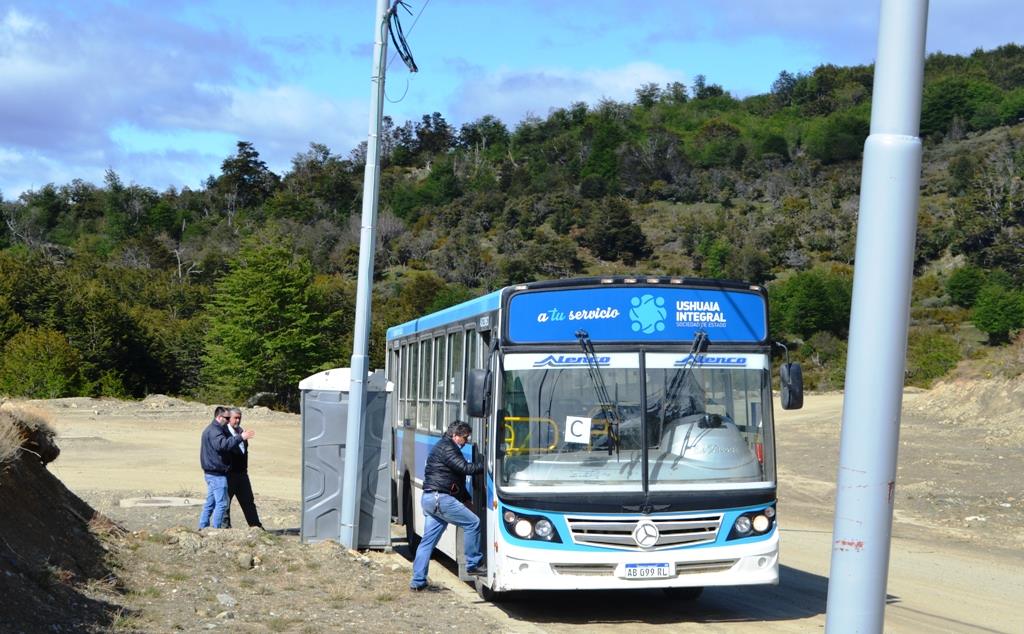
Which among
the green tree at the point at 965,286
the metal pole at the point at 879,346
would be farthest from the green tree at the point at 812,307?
the metal pole at the point at 879,346

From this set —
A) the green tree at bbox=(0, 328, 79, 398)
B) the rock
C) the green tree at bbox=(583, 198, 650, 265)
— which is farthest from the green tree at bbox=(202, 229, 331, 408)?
the green tree at bbox=(583, 198, 650, 265)

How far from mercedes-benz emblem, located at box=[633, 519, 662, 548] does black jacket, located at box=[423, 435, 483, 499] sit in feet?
6.31

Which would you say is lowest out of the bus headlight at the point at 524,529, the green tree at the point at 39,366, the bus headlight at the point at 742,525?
the green tree at the point at 39,366

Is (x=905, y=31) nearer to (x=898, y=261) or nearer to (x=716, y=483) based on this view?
(x=898, y=261)

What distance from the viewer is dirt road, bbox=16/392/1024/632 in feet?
38.8

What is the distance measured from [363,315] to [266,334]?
54.4 metres

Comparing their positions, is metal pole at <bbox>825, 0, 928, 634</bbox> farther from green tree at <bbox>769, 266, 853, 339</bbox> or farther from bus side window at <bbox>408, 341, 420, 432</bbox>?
green tree at <bbox>769, 266, 853, 339</bbox>

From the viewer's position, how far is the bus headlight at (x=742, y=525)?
1105 centimetres

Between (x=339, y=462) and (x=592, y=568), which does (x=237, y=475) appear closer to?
(x=339, y=462)

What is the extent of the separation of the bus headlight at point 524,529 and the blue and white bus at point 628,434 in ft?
0.04

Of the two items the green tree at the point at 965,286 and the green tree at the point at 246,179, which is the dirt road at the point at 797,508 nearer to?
the green tree at the point at 965,286

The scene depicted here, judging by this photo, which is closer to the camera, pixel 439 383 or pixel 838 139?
pixel 439 383

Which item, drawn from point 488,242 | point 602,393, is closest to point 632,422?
point 602,393

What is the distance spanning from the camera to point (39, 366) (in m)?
60.3
